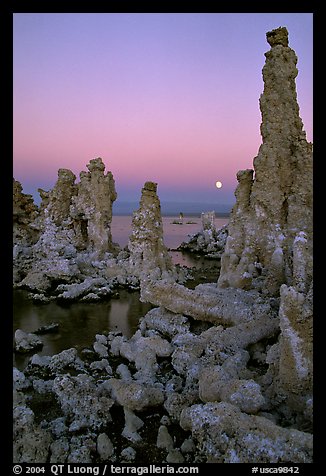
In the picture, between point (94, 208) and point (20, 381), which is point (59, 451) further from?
point (94, 208)

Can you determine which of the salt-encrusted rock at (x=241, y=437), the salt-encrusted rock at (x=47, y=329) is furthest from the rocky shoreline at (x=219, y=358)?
the salt-encrusted rock at (x=47, y=329)

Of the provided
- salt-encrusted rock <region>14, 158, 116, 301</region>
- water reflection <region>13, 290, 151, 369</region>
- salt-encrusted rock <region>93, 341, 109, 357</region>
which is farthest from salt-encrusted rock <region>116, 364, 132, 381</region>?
salt-encrusted rock <region>14, 158, 116, 301</region>

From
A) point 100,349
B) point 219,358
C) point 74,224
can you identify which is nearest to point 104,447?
point 219,358

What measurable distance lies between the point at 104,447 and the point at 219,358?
10.9 feet

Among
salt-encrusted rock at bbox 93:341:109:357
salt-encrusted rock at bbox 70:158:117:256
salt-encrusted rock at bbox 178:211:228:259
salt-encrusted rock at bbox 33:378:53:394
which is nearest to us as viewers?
salt-encrusted rock at bbox 33:378:53:394

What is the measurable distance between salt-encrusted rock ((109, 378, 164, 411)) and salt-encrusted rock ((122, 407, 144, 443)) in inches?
5.4

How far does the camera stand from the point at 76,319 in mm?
14398

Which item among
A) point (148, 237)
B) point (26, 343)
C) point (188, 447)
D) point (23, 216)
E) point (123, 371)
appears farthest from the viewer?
point (23, 216)

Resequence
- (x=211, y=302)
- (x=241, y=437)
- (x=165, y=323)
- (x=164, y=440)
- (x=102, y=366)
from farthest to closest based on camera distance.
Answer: (x=165, y=323) < (x=211, y=302) < (x=102, y=366) < (x=164, y=440) < (x=241, y=437)

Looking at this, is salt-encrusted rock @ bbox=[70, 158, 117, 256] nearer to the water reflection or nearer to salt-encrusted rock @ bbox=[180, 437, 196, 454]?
the water reflection

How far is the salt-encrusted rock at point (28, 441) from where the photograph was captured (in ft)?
18.2

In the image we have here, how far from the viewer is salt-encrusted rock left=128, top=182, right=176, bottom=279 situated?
20.0m

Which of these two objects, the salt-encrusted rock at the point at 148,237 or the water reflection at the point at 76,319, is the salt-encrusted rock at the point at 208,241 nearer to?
the salt-encrusted rock at the point at 148,237
